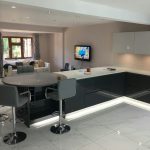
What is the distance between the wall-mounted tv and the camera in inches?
288

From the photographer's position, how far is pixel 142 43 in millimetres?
4832

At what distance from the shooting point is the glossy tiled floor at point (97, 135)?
295 cm

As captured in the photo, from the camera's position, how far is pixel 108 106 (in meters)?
4.79

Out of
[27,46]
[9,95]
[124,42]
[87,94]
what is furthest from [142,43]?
[27,46]

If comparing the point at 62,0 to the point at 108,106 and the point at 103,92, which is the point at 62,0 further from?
the point at 108,106

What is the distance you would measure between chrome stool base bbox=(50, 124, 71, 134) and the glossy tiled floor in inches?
3.7

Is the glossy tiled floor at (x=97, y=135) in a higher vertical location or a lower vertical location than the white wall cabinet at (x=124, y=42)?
lower

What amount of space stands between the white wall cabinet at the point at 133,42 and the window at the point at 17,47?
7.31 m

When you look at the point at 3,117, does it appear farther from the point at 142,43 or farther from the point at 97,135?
the point at 142,43

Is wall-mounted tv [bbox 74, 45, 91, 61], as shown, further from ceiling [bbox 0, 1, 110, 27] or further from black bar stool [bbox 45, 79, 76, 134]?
black bar stool [bbox 45, 79, 76, 134]

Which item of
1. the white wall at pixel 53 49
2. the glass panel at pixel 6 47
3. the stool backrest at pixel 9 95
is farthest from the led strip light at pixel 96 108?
the glass panel at pixel 6 47

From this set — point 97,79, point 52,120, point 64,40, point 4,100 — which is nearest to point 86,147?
point 52,120

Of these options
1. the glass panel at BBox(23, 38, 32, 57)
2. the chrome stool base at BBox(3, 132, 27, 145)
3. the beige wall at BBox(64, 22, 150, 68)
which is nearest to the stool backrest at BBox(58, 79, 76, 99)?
the chrome stool base at BBox(3, 132, 27, 145)

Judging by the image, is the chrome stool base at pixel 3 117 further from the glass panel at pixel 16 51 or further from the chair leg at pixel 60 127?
the glass panel at pixel 16 51
